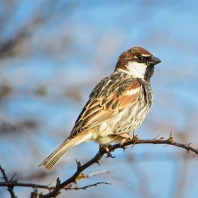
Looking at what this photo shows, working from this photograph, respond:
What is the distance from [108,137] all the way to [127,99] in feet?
1.51

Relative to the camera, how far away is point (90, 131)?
442 centimetres

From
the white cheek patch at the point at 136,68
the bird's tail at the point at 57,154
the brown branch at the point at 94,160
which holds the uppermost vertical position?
the white cheek patch at the point at 136,68

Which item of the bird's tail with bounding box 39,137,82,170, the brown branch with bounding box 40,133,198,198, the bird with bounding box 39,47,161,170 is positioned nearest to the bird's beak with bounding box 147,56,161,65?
the bird with bounding box 39,47,161,170

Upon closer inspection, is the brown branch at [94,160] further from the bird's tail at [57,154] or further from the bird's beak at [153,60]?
the bird's beak at [153,60]

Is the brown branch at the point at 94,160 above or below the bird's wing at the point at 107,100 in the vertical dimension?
below

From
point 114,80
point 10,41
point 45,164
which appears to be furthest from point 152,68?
point 10,41

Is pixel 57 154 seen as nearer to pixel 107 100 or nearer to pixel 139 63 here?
pixel 107 100

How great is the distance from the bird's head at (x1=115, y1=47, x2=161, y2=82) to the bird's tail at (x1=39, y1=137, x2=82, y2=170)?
4.49ft

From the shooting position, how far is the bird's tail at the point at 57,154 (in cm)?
380

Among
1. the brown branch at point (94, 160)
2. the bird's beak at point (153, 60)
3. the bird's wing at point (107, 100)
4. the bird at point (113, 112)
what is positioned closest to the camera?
the brown branch at point (94, 160)

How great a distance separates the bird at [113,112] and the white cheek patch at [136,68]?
2 cm

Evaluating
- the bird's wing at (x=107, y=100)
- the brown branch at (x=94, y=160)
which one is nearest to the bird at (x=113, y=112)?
the bird's wing at (x=107, y=100)

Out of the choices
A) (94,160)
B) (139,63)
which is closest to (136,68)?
(139,63)

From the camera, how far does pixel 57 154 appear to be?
A: 3951mm
